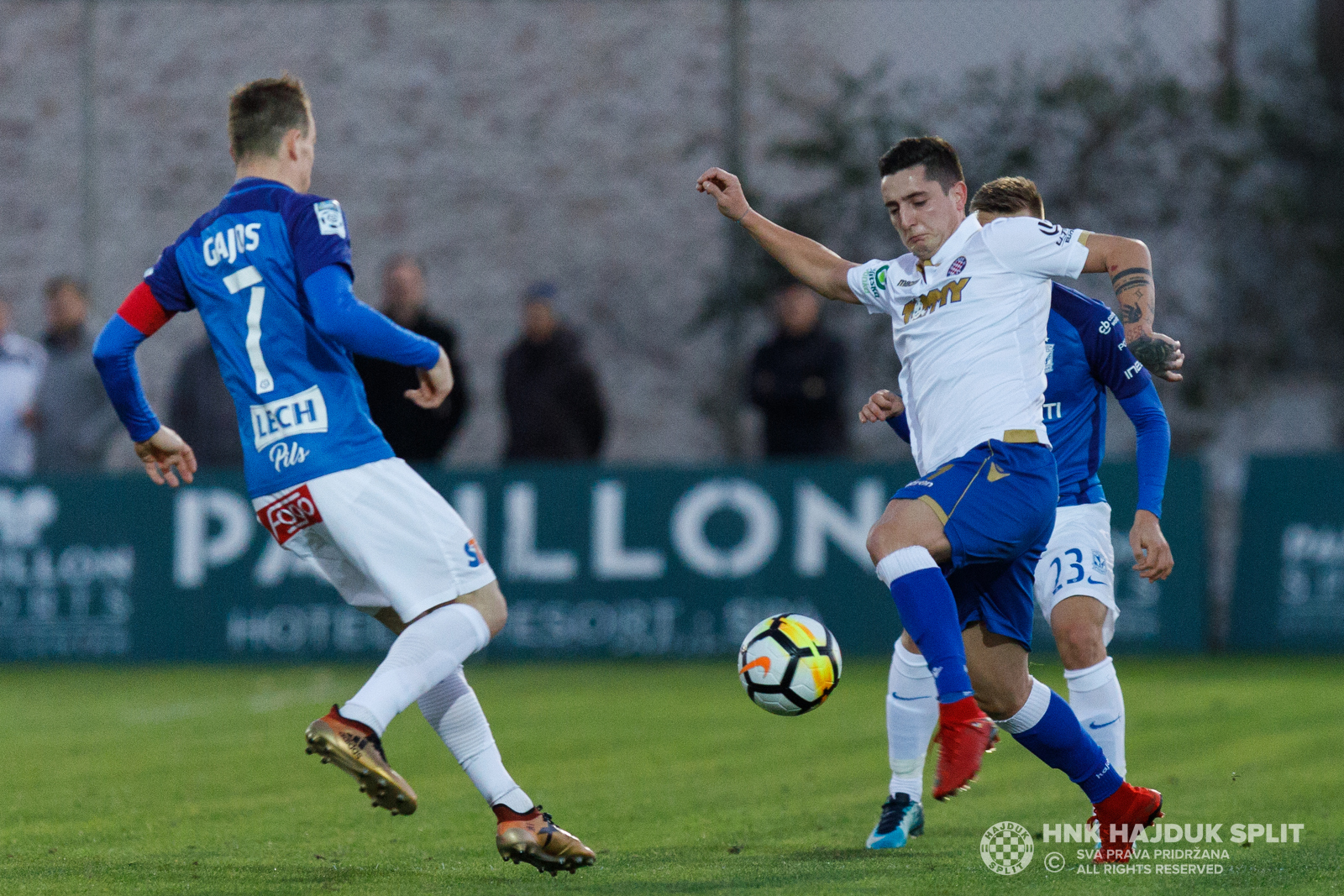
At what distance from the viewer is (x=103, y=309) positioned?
599 inches

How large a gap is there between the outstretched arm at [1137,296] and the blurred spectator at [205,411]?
30.9ft

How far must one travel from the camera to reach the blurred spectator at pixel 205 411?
13508 mm

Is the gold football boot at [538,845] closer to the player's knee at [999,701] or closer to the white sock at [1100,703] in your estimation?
the player's knee at [999,701]

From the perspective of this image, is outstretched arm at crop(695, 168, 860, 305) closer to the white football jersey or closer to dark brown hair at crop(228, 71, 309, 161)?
the white football jersey

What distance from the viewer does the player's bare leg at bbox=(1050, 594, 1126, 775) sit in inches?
232

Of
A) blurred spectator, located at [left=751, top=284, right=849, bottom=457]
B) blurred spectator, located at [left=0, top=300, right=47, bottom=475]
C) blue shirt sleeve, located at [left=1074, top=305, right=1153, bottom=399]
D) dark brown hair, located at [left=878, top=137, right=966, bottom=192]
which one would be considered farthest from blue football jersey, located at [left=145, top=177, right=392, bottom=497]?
blurred spectator, located at [left=0, top=300, right=47, bottom=475]

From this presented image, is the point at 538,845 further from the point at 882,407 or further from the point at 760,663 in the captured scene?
the point at 882,407

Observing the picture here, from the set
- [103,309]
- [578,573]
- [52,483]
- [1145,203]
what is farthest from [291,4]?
[1145,203]

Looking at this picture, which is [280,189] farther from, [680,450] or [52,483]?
[680,450]

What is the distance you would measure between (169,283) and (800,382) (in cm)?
821

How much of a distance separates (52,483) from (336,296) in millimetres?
9022

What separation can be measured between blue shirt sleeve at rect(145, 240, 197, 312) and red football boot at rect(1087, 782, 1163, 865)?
10.3 ft

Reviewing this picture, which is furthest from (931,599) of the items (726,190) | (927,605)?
(726,190)

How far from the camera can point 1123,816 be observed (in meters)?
5.38
